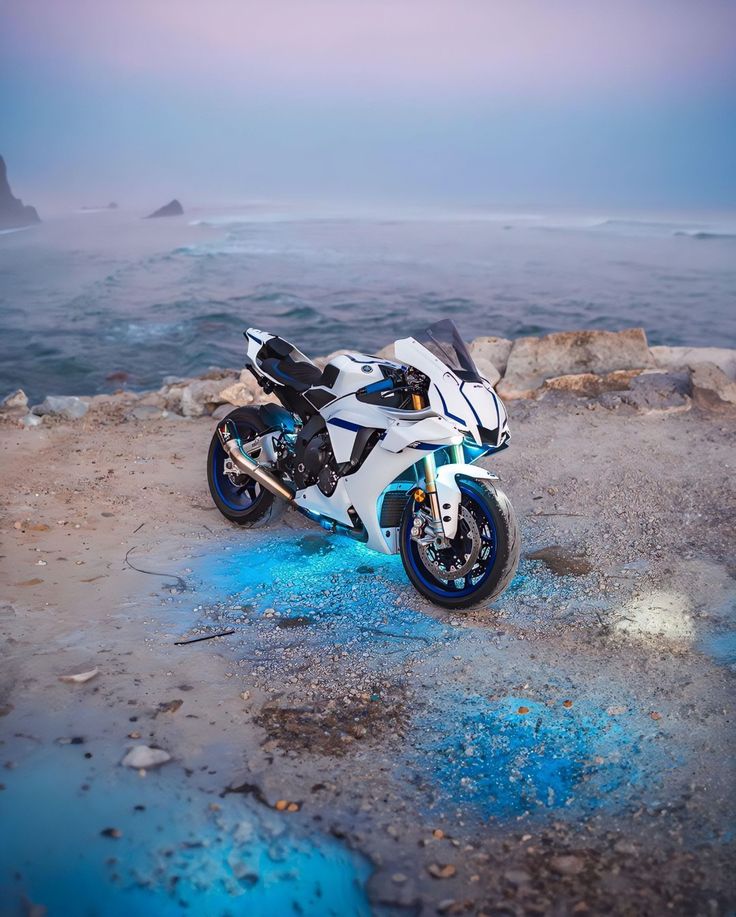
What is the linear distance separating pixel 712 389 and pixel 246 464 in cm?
415

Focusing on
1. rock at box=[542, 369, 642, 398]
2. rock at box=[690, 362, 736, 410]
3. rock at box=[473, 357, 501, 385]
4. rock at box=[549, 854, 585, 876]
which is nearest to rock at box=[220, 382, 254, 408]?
rock at box=[473, 357, 501, 385]

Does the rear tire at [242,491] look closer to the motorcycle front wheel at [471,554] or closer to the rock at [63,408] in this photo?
the motorcycle front wheel at [471,554]

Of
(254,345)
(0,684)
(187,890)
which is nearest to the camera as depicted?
(187,890)

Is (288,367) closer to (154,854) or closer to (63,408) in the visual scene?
(154,854)

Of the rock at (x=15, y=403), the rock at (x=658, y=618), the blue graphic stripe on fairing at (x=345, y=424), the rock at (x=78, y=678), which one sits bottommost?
the rock at (x=78, y=678)

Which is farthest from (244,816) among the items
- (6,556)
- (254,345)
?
(254,345)

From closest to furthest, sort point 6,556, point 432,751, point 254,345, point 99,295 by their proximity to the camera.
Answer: point 432,751 → point 6,556 → point 254,345 → point 99,295

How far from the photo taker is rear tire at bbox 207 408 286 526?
Answer: 4.57 m

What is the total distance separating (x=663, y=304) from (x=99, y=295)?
1129cm

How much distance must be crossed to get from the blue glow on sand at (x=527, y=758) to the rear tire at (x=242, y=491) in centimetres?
193

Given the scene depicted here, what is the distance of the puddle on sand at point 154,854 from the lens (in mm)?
2117

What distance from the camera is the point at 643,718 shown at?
9.43ft

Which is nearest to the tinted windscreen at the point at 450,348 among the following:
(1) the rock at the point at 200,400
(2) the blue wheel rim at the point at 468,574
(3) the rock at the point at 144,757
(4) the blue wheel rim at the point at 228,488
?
(2) the blue wheel rim at the point at 468,574

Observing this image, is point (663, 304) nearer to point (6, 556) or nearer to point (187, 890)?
point (6, 556)
